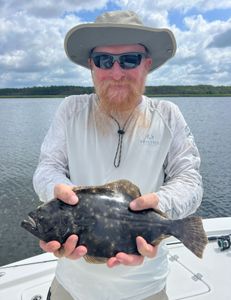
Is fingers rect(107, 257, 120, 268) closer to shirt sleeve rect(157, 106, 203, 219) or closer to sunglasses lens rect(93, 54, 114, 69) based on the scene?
shirt sleeve rect(157, 106, 203, 219)

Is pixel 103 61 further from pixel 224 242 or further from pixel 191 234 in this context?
pixel 224 242

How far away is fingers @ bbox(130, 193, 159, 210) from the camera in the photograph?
2.40m

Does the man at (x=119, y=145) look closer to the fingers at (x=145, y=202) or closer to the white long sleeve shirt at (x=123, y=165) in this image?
the white long sleeve shirt at (x=123, y=165)

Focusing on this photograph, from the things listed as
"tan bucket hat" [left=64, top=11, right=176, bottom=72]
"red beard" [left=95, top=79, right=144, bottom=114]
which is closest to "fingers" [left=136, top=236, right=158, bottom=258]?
"red beard" [left=95, top=79, right=144, bottom=114]

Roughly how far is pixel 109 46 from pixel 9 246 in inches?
377

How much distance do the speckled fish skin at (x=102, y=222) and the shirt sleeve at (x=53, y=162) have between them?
0.92 ft

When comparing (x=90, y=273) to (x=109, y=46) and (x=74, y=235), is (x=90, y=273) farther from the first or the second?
(x=109, y=46)

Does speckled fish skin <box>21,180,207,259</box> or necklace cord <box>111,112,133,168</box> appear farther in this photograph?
necklace cord <box>111,112,133,168</box>

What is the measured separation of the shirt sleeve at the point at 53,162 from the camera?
9.02 feet

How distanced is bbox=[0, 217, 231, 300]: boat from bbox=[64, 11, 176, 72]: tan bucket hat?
2.83m

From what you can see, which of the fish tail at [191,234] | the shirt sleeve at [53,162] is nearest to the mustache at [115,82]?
the shirt sleeve at [53,162]

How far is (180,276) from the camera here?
462cm

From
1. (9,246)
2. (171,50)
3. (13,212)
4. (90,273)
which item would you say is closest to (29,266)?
(90,273)

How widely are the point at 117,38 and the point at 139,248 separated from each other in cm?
166
